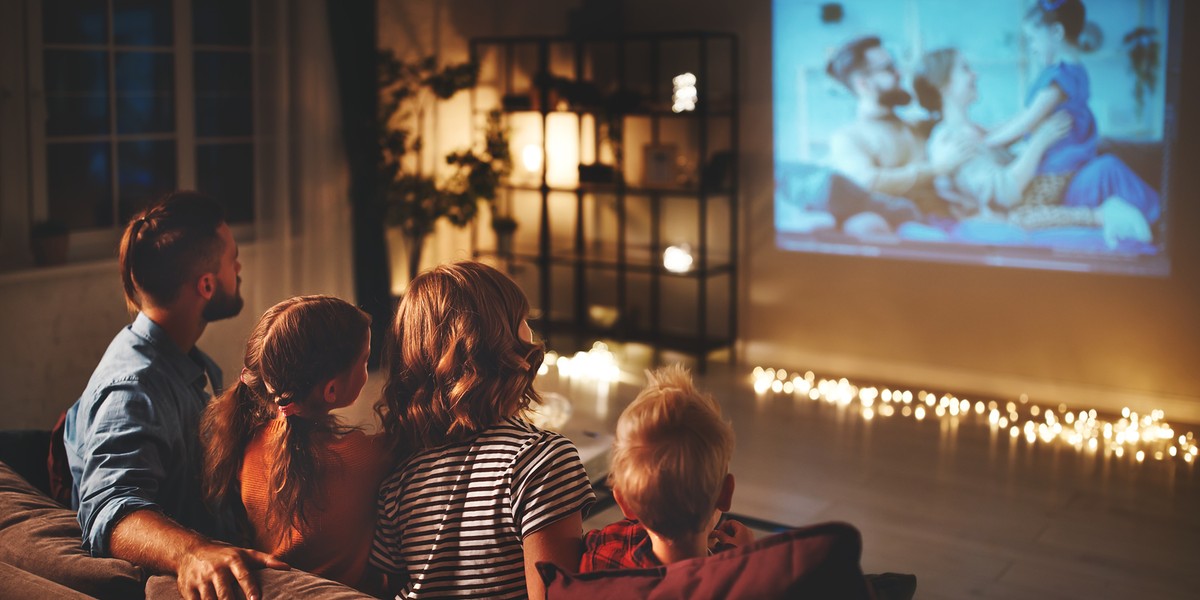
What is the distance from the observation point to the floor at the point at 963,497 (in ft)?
10.9

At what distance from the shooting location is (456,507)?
1649 millimetres

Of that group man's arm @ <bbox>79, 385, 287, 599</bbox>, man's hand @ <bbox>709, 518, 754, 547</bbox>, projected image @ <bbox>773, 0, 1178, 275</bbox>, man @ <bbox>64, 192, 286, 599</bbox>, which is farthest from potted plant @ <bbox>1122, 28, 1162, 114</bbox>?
man's arm @ <bbox>79, 385, 287, 599</bbox>

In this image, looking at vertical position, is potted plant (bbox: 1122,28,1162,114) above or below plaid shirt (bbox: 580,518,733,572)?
above

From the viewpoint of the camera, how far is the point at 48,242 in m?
4.54

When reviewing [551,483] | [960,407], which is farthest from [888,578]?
[960,407]

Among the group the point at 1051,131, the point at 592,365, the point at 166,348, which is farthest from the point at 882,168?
the point at 166,348

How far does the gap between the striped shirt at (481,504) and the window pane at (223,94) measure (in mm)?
4024

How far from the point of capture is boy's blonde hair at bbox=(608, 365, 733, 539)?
1.45m

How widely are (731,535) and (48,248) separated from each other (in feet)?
12.3

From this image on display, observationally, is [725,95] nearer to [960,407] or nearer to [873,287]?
[873,287]

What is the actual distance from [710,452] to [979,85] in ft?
14.3

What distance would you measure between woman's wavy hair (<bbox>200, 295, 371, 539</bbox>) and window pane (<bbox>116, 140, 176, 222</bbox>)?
356cm

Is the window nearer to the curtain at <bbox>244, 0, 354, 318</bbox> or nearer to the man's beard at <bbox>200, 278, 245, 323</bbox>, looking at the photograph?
the curtain at <bbox>244, 0, 354, 318</bbox>

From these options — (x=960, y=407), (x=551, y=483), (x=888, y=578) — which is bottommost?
(x=960, y=407)
